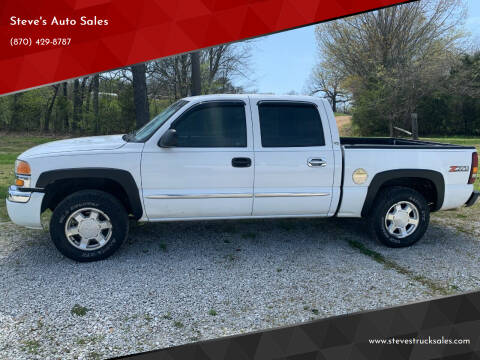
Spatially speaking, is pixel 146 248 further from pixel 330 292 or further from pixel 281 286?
pixel 330 292

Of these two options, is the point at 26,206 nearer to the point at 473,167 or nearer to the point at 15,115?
the point at 473,167

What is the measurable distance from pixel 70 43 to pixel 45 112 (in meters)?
17.8

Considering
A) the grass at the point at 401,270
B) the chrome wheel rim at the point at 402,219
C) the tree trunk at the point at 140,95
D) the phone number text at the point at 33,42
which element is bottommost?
the grass at the point at 401,270

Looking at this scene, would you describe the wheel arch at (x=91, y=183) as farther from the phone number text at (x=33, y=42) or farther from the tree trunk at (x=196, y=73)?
the tree trunk at (x=196, y=73)

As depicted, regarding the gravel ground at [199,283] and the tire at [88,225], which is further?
the tire at [88,225]

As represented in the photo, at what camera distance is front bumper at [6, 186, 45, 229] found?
403 cm

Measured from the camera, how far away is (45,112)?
71.0ft

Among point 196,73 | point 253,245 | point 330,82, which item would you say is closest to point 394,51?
point 330,82

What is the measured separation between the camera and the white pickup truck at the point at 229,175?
406cm

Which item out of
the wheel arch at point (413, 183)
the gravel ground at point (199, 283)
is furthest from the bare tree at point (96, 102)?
the wheel arch at point (413, 183)

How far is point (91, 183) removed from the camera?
4.22m

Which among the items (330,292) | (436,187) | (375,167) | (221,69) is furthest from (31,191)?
(221,69)

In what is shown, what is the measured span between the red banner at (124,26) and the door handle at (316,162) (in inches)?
79.4

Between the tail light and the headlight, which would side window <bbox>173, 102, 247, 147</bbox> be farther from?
the tail light
